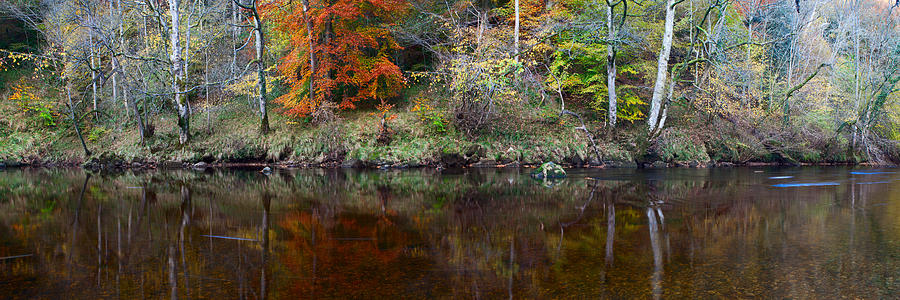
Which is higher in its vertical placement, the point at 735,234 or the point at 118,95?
the point at 118,95

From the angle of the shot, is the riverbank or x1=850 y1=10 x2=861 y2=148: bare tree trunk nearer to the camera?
the riverbank

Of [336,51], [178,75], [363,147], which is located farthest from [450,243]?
[178,75]

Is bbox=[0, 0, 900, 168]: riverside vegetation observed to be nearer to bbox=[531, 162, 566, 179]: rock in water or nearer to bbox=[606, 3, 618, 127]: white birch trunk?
bbox=[606, 3, 618, 127]: white birch trunk

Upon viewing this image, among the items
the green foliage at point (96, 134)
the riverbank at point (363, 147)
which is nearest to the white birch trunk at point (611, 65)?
the riverbank at point (363, 147)

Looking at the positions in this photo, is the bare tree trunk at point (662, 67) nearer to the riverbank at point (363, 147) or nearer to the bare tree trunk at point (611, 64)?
the riverbank at point (363, 147)

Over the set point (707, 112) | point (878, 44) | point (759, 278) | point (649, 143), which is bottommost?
point (759, 278)

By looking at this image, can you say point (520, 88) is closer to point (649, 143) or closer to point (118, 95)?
point (649, 143)

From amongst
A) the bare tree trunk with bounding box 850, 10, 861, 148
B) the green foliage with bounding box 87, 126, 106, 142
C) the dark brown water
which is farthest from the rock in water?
the green foliage with bounding box 87, 126, 106, 142

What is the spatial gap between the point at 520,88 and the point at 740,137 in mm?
11295

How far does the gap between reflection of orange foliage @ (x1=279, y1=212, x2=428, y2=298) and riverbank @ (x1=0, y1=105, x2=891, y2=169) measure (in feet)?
42.7

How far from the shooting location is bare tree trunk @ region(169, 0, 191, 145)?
18812 mm

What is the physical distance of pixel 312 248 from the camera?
6055mm

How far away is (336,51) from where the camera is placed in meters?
20.8

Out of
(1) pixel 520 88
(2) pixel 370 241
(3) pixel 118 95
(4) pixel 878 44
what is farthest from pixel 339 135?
(4) pixel 878 44
